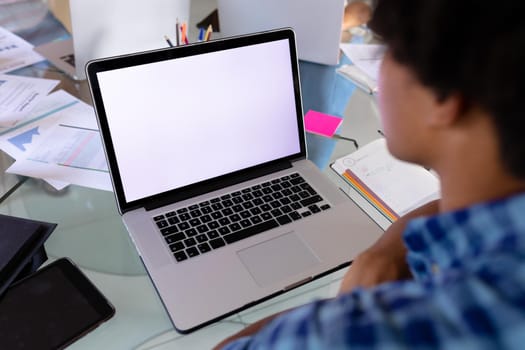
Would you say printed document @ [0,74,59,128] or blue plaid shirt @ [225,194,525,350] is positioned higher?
blue plaid shirt @ [225,194,525,350]

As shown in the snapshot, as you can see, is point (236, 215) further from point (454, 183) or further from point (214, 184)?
point (454, 183)

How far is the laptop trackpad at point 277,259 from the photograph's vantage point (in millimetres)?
753

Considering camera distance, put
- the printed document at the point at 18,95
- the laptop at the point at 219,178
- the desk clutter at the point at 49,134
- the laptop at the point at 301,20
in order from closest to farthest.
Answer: the laptop at the point at 219,178 < the desk clutter at the point at 49,134 < the printed document at the point at 18,95 < the laptop at the point at 301,20

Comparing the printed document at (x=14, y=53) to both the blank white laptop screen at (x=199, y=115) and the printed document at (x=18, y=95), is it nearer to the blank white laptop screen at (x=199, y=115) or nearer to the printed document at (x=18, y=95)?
the printed document at (x=18, y=95)

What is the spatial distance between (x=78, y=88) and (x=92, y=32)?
160 millimetres

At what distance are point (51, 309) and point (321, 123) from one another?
2.35 ft

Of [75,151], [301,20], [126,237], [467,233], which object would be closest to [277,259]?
[126,237]

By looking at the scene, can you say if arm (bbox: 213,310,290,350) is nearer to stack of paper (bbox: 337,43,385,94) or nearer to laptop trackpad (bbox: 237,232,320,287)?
laptop trackpad (bbox: 237,232,320,287)

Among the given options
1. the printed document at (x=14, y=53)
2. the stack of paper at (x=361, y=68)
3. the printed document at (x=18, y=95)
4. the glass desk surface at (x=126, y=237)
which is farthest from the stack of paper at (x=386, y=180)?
the printed document at (x=14, y=53)

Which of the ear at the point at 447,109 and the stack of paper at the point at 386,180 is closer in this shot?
the ear at the point at 447,109

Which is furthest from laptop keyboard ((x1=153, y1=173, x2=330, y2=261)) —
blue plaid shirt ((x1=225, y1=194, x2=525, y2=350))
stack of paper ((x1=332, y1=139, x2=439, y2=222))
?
blue plaid shirt ((x1=225, y1=194, x2=525, y2=350))

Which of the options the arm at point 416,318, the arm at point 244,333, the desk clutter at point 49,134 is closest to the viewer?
the arm at point 416,318

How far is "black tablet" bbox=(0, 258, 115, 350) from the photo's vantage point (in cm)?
66

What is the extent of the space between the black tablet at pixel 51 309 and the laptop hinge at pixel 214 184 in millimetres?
177
